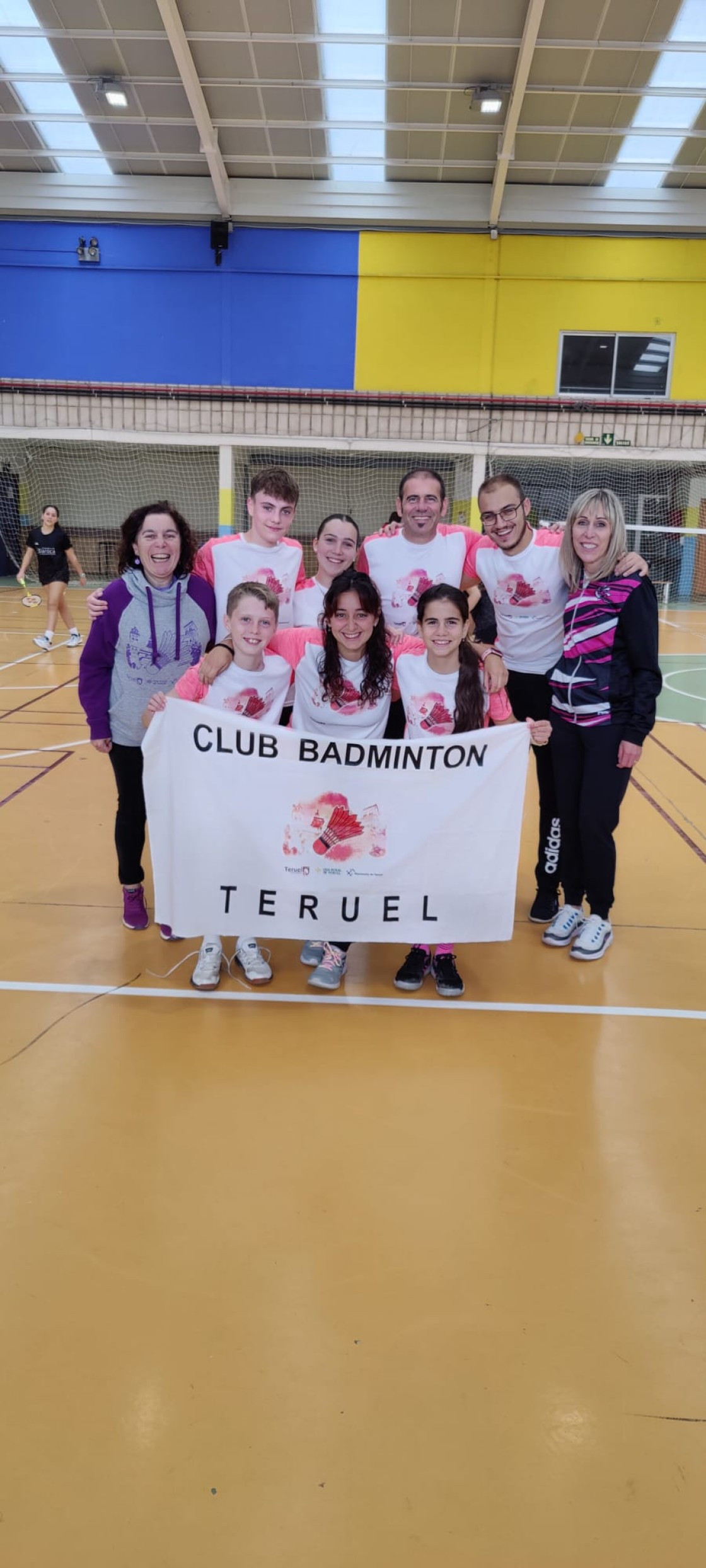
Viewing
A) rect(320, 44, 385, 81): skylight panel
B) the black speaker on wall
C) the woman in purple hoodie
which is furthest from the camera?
the black speaker on wall

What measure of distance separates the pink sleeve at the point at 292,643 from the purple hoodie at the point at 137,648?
33 cm

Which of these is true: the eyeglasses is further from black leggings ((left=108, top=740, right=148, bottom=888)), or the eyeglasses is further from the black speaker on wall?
the black speaker on wall

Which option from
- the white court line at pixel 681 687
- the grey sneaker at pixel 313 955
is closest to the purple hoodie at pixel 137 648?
the grey sneaker at pixel 313 955

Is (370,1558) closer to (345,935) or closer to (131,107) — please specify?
(345,935)

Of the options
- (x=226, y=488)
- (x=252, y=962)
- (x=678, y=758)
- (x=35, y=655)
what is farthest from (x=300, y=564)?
(x=226, y=488)

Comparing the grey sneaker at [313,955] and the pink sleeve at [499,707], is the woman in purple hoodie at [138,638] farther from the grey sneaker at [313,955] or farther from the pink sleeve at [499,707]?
the pink sleeve at [499,707]

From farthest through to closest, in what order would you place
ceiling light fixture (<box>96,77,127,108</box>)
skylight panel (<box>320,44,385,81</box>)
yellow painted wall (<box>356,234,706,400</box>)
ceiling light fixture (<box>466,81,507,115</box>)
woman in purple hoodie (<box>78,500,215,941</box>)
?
yellow painted wall (<box>356,234,706,400</box>) → ceiling light fixture (<box>96,77,127,108</box>) → ceiling light fixture (<box>466,81,507,115</box>) → skylight panel (<box>320,44,385,81</box>) → woman in purple hoodie (<box>78,500,215,941</box>)

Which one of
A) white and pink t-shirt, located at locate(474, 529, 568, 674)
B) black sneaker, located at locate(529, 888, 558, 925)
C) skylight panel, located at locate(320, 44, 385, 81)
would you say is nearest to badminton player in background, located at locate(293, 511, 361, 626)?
white and pink t-shirt, located at locate(474, 529, 568, 674)

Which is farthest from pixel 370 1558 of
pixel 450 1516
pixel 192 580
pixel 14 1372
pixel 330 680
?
pixel 192 580

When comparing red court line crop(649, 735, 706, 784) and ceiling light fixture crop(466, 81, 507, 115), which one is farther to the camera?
ceiling light fixture crop(466, 81, 507, 115)

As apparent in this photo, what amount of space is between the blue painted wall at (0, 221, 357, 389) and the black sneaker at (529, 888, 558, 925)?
52.0 feet

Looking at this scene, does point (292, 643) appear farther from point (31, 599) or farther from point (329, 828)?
point (31, 599)

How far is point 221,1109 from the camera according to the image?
2682 millimetres

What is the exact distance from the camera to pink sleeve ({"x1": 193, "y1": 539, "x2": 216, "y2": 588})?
371 centimetres
